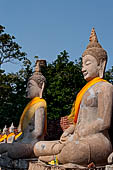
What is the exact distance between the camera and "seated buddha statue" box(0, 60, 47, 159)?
19.5ft

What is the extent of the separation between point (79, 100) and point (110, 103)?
67 cm

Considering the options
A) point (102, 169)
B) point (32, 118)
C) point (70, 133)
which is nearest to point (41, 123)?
point (32, 118)

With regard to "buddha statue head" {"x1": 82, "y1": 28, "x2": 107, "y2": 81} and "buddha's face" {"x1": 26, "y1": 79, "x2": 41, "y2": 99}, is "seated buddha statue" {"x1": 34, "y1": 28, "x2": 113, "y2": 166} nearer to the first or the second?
"buddha statue head" {"x1": 82, "y1": 28, "x2": 107, "y2": 81}

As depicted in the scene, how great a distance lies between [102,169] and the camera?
399cm

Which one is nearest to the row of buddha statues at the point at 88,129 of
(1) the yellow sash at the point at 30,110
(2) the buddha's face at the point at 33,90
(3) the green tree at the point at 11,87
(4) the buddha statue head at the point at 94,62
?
(4) the buddha statue head at the point at 94,62

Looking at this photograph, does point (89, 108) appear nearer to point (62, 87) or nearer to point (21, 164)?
point (21, 164)

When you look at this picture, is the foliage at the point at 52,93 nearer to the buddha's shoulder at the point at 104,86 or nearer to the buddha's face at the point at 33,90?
the buddha's face at the point at 33,90

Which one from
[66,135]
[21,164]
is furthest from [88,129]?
[21,164]

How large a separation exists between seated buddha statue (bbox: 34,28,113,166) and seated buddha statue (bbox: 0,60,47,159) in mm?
664

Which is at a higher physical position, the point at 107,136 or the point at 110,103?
the point at 110,103

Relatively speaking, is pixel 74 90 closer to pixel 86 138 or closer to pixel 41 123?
pixel 41 123

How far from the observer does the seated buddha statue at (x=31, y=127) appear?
5.94 m

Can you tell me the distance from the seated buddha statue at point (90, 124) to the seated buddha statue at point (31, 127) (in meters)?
0.66

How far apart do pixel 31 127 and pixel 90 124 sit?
2318mm
